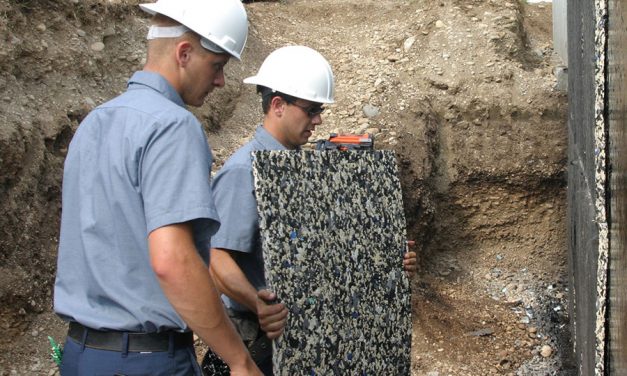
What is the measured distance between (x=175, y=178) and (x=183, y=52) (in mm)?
466

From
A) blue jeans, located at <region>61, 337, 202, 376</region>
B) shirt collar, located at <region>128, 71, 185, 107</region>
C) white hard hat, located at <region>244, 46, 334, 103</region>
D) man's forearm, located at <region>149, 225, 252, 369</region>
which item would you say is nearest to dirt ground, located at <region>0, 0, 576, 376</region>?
white hard hat, located at <region>244, 46, 334, 103</region>

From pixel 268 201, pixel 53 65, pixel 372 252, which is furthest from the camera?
pixel 53 65

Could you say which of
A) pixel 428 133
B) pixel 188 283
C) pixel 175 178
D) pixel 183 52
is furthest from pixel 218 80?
pixel 428 133

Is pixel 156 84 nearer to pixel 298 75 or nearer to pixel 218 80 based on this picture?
pixel 218 80

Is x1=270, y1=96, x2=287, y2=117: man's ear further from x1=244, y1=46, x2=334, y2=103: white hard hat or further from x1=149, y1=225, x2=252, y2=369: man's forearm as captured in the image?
x1=149, y1=225, x2=252, y2=369: man's forearm

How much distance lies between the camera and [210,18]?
2484 mm

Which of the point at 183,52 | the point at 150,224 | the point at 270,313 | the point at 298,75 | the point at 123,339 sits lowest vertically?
the point at 270,313

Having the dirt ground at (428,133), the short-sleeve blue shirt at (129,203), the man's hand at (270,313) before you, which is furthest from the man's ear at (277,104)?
the dirt ground at (428,133)

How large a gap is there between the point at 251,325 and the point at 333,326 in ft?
1.04

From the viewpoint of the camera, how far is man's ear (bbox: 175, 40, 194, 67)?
2.45m

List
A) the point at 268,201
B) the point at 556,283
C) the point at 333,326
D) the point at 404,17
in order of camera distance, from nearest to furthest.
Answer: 1. the point at 268,201
2. the point at 333,326
3. the point at 556,283
4. the point at 404,17

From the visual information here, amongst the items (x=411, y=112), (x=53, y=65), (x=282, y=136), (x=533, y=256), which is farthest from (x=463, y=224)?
(x=282, y=136)

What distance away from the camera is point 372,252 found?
131 inches

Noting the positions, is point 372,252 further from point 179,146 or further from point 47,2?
point 47,2
